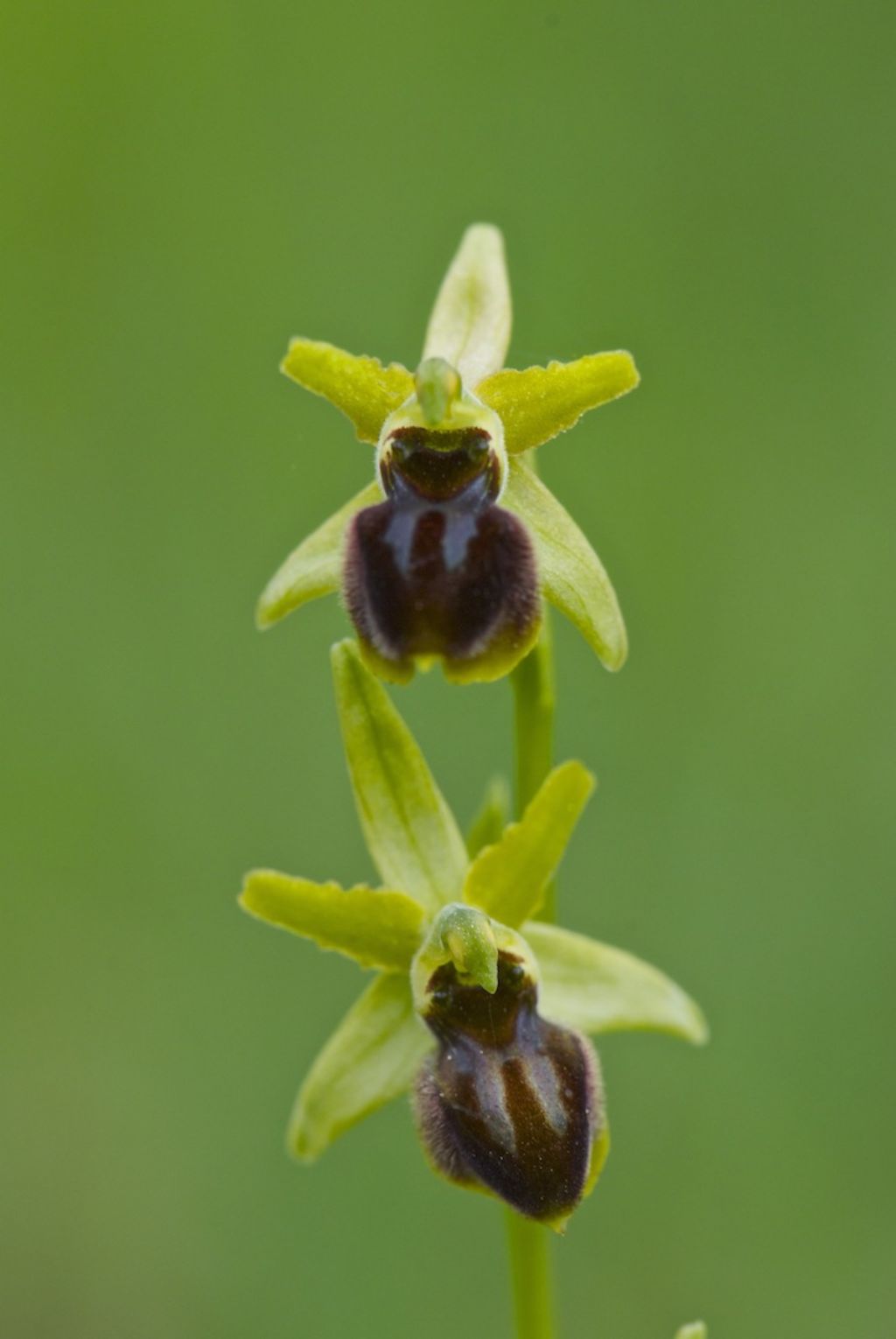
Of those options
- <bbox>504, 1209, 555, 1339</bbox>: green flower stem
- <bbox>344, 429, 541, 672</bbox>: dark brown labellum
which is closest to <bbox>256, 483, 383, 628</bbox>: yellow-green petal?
<bbox>344, 429, 541, 672</bbox>: dark brown labellum

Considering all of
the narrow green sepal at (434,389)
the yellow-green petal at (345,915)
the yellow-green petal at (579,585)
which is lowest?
the yellow-green petal at (345,915)

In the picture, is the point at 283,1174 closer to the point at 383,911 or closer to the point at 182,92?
the point at 383,911

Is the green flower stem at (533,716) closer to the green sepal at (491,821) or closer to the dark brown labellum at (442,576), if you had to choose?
the green sepal at (491,821)

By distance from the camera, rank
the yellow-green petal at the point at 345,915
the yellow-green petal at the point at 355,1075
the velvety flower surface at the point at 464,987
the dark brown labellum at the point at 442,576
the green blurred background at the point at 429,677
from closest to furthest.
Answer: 1. the dark brown labellum at the point at 442,576
2. the velvety flower surface at the point at 464,987
3. the yellow-green petal at the point at 345,915
4. the yellow-green petal at the point at 355,1075
5. the green blurred background at the point at 429,677

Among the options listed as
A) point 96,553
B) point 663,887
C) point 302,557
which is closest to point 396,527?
point 302,557

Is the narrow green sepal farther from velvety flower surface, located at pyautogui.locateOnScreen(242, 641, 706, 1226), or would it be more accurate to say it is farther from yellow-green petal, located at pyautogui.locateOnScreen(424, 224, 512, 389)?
velvety flower surface, located at pyautogui.locateOnScreen(242, 641, 706, 1226)

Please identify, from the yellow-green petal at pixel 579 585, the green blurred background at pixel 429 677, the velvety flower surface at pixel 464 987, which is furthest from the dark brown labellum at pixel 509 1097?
the green blurred background at pixel 429 677
